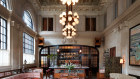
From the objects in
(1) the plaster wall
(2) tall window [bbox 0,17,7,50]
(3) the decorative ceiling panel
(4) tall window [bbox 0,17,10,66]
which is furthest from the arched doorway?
(2) tall window [bbox 0,17,7,50]

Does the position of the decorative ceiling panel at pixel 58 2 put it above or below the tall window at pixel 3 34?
above

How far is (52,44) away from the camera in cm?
1560

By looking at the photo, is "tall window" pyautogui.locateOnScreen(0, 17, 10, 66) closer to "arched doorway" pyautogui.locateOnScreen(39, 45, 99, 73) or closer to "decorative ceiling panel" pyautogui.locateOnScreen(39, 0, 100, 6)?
"arched doorway" pyautogui.locateOnScreen(39, 45, 99, 73)

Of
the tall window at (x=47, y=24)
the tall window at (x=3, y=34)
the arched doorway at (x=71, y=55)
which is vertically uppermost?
the tall window at (x=47, y=24)

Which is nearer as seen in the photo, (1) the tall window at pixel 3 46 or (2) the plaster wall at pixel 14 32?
(1) the tall window at pixel 3 46

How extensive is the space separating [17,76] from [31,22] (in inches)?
271

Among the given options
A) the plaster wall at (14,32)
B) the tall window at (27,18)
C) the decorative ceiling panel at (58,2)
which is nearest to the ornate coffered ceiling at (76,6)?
the decorative ceiling panel at (58,2)

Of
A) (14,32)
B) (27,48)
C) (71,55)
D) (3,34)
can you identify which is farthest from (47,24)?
(3,34)

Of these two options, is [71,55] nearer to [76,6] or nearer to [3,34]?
[76,6]

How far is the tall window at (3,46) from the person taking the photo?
778 centimetres

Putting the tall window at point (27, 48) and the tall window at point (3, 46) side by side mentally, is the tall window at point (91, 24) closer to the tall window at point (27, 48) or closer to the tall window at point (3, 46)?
the tall window at point (27, 48)

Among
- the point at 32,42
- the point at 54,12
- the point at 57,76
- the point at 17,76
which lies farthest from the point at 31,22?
the point at 17,76

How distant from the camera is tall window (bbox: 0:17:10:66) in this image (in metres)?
7.78

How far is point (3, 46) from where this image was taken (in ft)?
26.3
